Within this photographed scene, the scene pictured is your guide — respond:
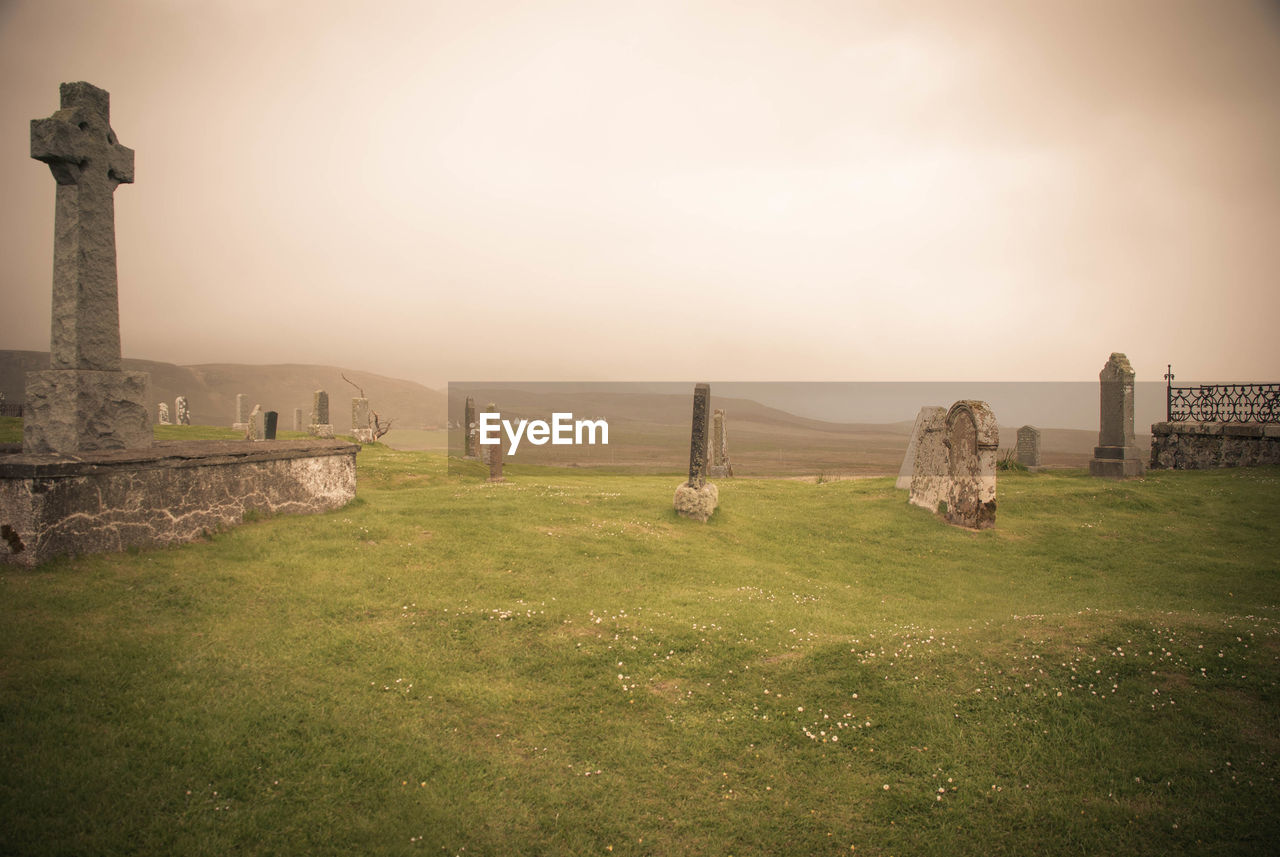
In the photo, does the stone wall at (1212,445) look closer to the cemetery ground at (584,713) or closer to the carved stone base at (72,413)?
the cemetery ground at (584,713)

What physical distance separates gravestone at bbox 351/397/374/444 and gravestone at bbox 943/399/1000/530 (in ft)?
95.9

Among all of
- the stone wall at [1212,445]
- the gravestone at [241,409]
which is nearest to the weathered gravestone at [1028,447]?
the stone wall at [1212,445]

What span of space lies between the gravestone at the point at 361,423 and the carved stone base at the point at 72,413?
25.1m

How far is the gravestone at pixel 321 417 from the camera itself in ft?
107

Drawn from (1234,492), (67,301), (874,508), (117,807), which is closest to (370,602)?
(117,807)

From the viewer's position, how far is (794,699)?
24.6ft

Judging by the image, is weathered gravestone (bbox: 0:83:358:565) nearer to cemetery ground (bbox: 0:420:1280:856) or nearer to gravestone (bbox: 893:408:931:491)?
cemetery ground (bbox: 0:420:1280:856)

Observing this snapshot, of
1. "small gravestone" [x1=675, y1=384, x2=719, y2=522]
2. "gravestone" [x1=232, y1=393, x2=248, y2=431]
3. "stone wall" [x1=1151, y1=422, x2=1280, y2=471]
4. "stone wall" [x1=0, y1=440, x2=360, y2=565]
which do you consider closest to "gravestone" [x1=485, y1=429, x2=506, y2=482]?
"small gravestone" [x1=675, y1=384, x2=719, y2=522]

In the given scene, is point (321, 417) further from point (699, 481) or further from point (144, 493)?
point (144, 493)

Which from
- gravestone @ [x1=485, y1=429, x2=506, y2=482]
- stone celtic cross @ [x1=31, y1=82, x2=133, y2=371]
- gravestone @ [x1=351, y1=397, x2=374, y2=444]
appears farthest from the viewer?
gravestone @ [x1=351, y1=397, x2=374, y2=444]

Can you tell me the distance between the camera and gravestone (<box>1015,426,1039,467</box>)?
97.2ft

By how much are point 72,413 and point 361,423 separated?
2629 cm

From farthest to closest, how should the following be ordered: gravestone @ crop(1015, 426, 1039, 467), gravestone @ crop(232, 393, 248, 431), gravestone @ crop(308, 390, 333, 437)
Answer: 1. gravestone @ crop(232, 393, 248, 431)
2. gravestone @ crop(308, 390, 333, 437)
3. gravestone @ crop(1015, 426, 1039, 467)

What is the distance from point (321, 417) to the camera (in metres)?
33.1
